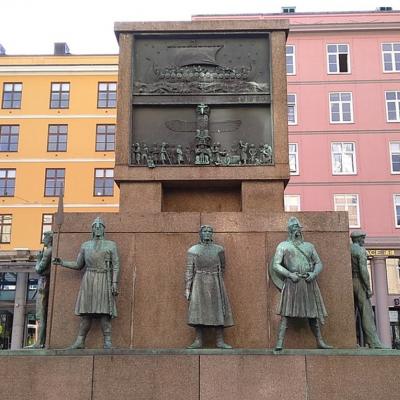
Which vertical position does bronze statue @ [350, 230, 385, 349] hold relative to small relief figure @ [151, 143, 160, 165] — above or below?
below

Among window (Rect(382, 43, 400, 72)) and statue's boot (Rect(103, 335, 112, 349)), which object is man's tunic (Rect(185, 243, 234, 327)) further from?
window (Rect(382, 43, 400, 72))

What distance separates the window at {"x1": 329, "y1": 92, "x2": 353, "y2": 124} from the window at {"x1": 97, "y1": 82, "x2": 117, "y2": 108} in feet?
51.2

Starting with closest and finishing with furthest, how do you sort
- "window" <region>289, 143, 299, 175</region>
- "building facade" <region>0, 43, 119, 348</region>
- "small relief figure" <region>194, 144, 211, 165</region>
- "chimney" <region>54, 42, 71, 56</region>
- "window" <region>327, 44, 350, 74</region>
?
"small relief figure" <region>194, 144, 211, 165</region>, "window" <region>289, 143, 299, 175</region>, "building facade" <region>0, 43, 119, 348</region>, "window" <region>327, 44, 350, 74</region>, "chimney" <region>54, 42, 71, 56</region>

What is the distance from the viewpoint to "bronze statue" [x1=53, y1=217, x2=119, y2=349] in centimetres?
1034

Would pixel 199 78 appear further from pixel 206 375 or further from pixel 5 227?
pixel 5 227

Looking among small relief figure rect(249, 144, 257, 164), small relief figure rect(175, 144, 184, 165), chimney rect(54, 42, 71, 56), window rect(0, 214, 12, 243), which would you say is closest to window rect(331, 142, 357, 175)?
window rect(0, 214, 12, 243)

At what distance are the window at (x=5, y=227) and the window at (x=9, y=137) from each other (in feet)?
16.9

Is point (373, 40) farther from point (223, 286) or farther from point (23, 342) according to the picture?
point (223, 286)

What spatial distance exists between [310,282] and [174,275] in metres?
2.36

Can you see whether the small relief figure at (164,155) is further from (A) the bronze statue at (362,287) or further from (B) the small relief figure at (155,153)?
(A) the bronze statue at (362,287)

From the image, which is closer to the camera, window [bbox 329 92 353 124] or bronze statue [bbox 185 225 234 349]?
bronze statue [bbox 185 225 234 349]

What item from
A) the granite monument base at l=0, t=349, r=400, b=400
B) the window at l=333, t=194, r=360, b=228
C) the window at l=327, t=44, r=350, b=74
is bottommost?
the granite monument base at l=0, t=349, r=400, b=400

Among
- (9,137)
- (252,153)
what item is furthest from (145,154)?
(9,137)

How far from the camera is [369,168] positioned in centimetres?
4056
